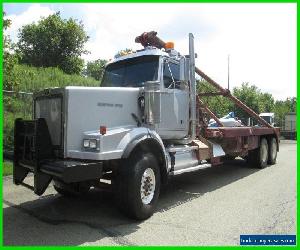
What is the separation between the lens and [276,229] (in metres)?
5.84

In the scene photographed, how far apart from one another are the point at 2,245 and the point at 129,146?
7.54 ft

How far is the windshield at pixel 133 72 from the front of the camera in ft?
24.6

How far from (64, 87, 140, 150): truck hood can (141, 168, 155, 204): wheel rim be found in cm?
94

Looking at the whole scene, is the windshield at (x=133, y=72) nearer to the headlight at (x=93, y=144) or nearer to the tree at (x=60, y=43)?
the headlight at (x=93, y=144)

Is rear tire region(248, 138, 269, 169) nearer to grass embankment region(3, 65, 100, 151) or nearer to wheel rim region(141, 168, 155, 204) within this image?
grass embankment region(3, 65, 100, 151)

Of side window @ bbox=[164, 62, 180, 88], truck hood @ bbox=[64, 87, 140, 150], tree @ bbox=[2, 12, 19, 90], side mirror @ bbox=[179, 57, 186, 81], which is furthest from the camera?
tree @ bbox=[2, 12, 19, 90]

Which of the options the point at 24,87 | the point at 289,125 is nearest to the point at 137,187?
the point at 24,87

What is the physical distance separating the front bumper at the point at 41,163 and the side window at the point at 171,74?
2.71 metres

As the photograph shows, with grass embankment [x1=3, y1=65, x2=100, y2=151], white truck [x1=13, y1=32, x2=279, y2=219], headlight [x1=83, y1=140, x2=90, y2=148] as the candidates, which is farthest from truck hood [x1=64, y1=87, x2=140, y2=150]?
grass embankment [x1=3, y1=65, x2=100, y2=151]

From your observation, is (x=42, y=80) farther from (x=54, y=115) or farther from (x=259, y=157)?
(x=54, y=115)

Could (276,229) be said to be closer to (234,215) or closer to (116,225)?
(234,215)

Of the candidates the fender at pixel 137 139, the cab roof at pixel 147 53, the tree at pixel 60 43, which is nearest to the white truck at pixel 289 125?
the tree at pixel 60 43

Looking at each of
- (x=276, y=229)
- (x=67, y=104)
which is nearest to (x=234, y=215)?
(x=276, y=229)

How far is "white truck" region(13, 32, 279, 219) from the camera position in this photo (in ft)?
19.1
